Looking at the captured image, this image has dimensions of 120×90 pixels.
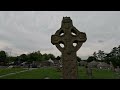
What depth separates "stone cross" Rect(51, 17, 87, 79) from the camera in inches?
460

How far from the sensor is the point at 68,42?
39.9 ft

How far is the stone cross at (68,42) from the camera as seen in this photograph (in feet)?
38.3

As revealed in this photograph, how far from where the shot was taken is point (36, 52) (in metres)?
102
